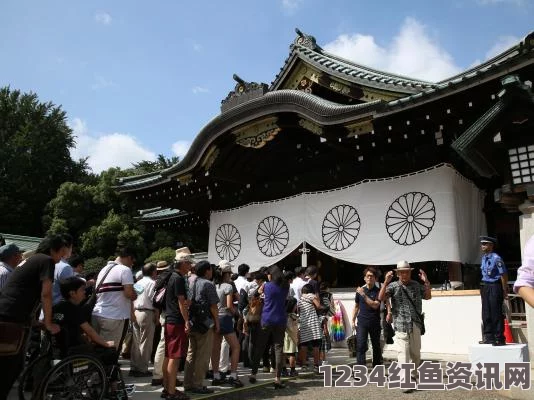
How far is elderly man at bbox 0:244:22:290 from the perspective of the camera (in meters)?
4.99

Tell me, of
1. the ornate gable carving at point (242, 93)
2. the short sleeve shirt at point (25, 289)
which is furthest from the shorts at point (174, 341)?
the ornate gable carving at point (242, 93)

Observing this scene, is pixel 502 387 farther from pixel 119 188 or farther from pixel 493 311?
A: pixel 119 188

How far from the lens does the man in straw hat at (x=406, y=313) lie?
5836 millimetres

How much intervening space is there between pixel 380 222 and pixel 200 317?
5298 millimetres

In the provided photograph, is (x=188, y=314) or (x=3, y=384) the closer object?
(x=3, y=384)

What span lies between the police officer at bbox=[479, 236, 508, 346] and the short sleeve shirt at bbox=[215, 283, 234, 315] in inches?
145

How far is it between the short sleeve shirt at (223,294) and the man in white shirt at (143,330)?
1.11 m

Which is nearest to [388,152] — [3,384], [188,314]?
[188,314]

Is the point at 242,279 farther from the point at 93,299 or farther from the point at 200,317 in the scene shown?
the point at 93,299

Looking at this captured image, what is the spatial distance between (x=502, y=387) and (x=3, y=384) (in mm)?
4957

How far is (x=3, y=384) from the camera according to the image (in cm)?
371

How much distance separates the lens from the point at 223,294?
6410mm

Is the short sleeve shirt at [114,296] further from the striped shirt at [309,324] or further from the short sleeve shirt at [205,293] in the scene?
the striped shirt at [309,324]

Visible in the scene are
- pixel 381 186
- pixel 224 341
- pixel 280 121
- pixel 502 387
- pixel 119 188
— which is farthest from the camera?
pixel 119 188
